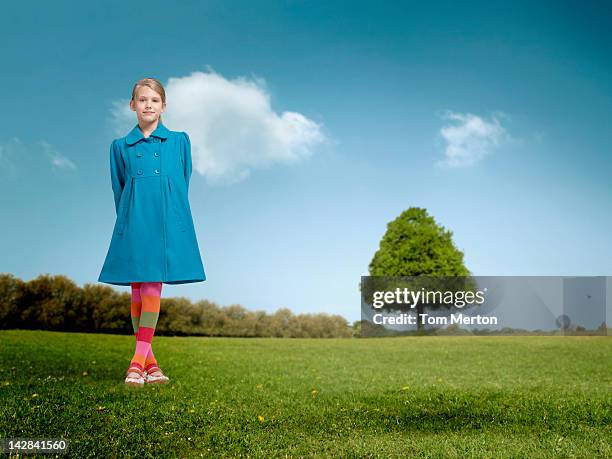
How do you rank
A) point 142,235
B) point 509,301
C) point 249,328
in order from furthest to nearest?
point 509,301, point 249,328, point 142,235

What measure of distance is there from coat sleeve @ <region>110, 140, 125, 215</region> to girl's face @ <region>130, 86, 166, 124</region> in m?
0.46

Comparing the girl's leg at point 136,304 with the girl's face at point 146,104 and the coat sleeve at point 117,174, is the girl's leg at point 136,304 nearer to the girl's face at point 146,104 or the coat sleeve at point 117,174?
the coat sleeve at point 117,174

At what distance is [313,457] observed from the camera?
5.48 m

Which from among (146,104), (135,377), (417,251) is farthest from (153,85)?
(417,251)

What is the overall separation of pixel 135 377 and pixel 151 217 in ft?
7.07

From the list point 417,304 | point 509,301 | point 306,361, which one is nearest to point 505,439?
point 306,361

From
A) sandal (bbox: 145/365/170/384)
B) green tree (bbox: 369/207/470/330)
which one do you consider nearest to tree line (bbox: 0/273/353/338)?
green tree (bbox: 369/207/470/330)

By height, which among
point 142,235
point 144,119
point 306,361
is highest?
point 144,119

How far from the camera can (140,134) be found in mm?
6234

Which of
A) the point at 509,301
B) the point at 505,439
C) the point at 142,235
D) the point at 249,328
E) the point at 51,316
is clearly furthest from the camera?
the point at 509,301

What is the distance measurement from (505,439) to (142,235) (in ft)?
15.1

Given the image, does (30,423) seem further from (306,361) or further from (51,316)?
(51,316)

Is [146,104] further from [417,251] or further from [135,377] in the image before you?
[417,251]

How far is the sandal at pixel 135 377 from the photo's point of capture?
6755 mm
